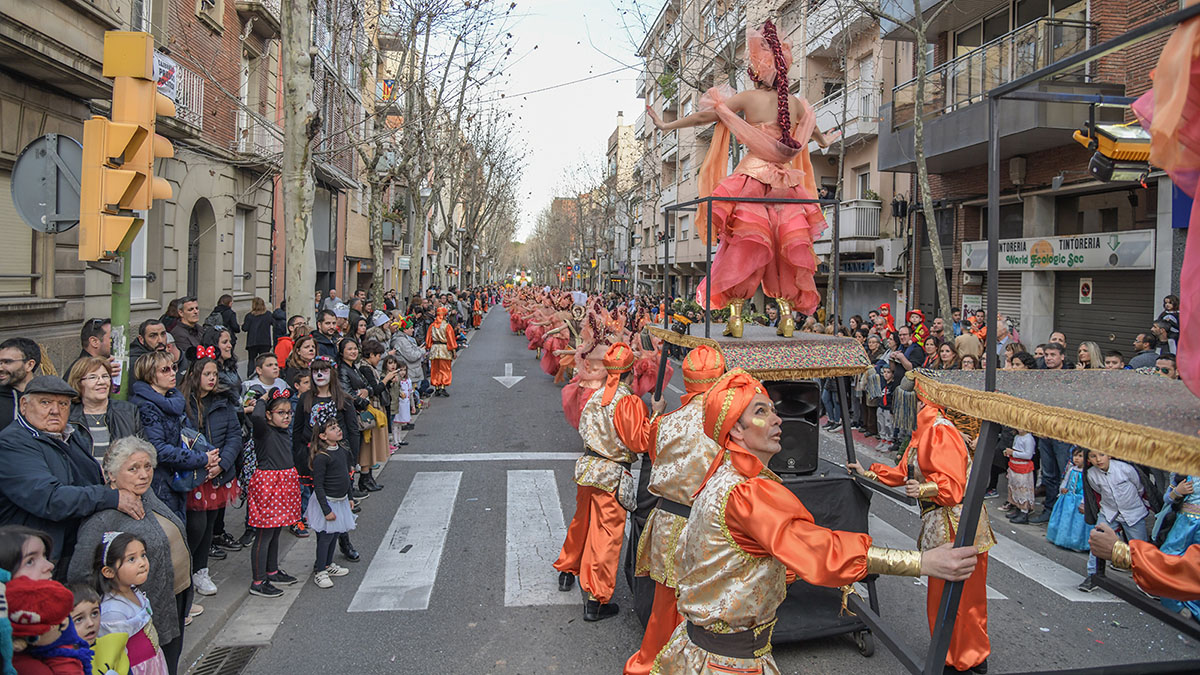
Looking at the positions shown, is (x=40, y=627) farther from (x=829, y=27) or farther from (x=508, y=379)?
(x=829, y=27)

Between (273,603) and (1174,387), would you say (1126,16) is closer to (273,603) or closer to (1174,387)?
(1174,387)

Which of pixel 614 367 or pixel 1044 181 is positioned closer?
pixel 614 367

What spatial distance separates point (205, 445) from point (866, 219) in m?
19.8

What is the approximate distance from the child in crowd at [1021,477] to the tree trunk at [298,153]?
8.82 meters

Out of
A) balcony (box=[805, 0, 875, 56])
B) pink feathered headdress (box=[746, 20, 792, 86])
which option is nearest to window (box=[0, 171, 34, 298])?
pink feathered headdress (box=[746, 20, 792, 86])

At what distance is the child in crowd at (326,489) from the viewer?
5.71m

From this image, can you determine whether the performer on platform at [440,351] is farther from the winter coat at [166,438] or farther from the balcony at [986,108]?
the winter coat at [166,438]

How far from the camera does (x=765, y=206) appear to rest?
6125 mm

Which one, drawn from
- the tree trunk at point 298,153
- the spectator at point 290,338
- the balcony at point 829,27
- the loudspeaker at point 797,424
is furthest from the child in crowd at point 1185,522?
the balcony at point 829,27

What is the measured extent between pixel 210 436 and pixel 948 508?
15.9 ft

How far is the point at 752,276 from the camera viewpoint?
6.13m

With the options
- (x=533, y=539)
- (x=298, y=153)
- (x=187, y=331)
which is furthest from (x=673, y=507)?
(x=298, y=153)

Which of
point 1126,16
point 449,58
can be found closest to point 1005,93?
point 1126,16

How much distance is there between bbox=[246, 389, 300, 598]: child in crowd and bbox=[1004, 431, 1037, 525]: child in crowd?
6440 mm
